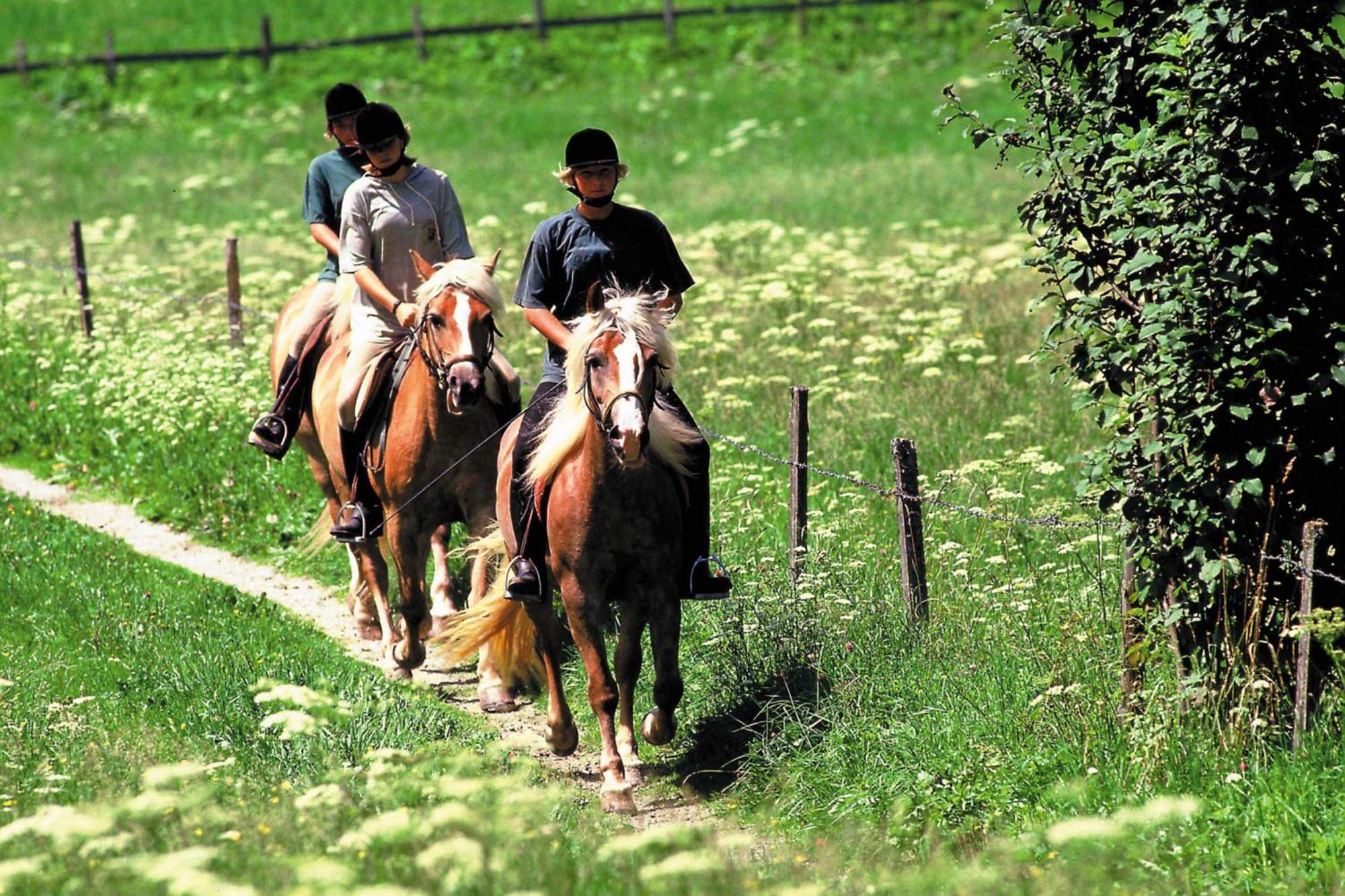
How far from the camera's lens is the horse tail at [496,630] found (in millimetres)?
8398

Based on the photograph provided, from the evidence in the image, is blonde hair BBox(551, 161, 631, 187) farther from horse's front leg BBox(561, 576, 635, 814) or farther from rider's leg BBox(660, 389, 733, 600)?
horse's front leg BBox(561, 576, 635, 814)

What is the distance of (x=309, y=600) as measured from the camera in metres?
11.0

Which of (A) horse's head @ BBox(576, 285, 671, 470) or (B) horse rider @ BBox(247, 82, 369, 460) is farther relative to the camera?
(B) horse rider @ BBox(247, 82, 369, 460)

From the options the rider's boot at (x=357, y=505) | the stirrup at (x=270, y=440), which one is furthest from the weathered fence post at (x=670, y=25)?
the rider's boot at (x=357, y=505)

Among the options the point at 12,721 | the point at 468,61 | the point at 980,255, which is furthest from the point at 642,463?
the point at 468,61

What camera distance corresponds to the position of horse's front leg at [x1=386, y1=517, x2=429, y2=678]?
9.10m

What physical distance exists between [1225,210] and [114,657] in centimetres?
619

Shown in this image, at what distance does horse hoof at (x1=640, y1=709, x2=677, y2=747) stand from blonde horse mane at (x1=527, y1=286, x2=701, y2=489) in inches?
45.1

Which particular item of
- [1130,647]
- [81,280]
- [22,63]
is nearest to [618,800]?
[1130,647]

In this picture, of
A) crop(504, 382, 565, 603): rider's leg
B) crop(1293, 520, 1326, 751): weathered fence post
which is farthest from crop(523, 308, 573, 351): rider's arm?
crop(1293, 520, 1326, 751): weathered fence post

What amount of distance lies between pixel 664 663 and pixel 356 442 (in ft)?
9.50

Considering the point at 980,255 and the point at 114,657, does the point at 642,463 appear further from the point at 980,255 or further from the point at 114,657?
the point at 980,255

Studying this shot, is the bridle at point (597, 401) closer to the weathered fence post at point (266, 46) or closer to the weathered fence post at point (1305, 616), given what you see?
the weathered fence post at point (1305, 616)

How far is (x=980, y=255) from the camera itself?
18.6 metres
